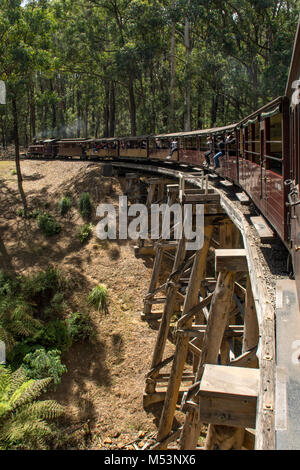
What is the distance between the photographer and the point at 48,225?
1677 centimetres

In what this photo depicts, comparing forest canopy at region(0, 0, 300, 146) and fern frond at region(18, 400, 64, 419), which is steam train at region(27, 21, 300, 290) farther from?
forest canopy at region(0, 0, 300, 146)

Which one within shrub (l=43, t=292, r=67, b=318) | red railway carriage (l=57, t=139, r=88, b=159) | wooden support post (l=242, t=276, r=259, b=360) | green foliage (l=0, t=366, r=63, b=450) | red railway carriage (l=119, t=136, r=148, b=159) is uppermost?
red railway carriage (l=57, t=139, r=88, b=159)

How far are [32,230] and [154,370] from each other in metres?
10.3

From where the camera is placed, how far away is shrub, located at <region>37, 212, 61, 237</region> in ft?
54.6

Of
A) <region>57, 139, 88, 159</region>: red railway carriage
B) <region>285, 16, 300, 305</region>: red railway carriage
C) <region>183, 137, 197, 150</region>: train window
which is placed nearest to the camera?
<region>285, 16, 300, 305</region>: red railway carriage

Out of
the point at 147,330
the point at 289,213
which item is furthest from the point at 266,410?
the point at 147,330

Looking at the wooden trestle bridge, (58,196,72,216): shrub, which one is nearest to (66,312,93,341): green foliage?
the wooden trestle bridge

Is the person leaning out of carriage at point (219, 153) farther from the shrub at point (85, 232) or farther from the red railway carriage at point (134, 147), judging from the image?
the red railway carriage at point (134, 147)

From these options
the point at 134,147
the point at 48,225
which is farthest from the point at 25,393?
the point at 134,147

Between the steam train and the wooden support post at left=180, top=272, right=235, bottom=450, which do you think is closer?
the steam train

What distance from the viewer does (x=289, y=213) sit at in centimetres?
435

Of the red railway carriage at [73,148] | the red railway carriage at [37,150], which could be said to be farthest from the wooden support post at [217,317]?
the red railway carriage at [37,150]

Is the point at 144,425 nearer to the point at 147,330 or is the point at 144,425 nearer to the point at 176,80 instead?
the point at 147,330

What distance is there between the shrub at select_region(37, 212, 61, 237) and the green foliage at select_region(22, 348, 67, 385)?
7563 mm
